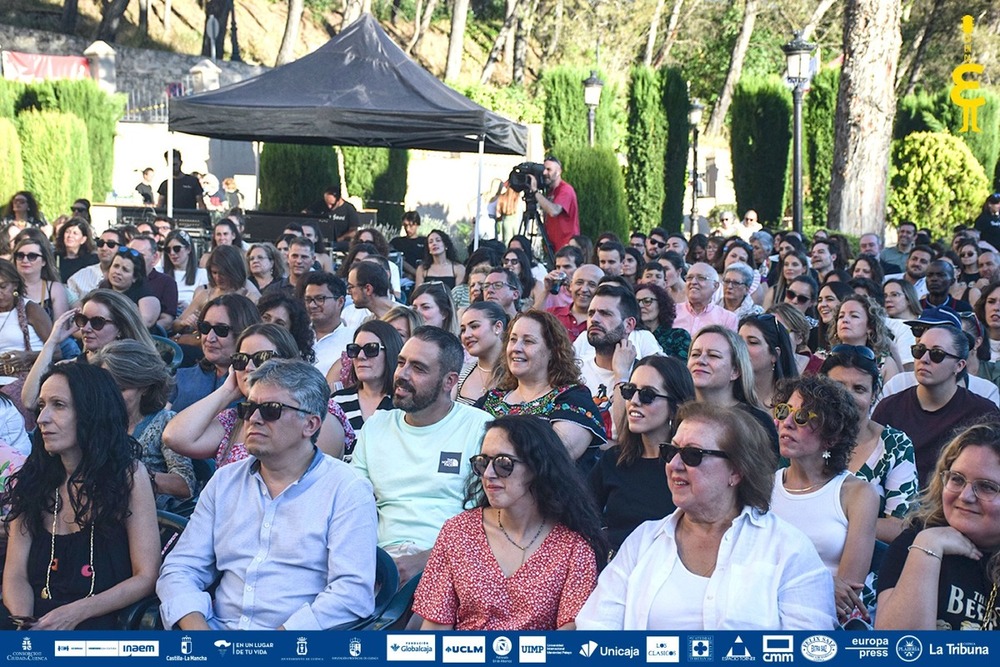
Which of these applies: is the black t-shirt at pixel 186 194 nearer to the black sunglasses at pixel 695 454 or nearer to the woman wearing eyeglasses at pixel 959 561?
the black sunglasses at pixel 695 454

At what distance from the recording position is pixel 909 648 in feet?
9.59

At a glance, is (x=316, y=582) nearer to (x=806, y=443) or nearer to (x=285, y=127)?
(x=806, y=443)

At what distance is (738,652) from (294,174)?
803 inches

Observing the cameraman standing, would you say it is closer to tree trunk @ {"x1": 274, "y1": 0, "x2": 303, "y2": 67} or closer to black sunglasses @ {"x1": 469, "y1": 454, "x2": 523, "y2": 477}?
black sunglasses @ {"x1": 469, "y1": 454, "x2": 523, "y2": 477}

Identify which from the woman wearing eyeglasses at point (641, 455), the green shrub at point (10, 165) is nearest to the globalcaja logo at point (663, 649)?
the woman wearing eyeglasses at point (641, 455)

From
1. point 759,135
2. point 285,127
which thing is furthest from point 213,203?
point 759,135

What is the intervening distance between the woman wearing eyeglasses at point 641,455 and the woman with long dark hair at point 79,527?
5.00 ft

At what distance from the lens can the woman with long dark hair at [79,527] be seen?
4.04 m

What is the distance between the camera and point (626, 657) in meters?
2.93

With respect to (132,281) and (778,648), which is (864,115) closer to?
(132,281)

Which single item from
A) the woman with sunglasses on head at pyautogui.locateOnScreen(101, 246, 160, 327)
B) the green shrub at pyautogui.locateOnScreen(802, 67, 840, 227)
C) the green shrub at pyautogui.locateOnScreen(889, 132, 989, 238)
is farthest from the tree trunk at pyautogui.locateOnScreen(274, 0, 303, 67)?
the woman with sunglasses on head at pyautogui.locateOnScreen(101, 246, 160, 327)

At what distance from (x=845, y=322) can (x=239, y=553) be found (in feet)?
13.0

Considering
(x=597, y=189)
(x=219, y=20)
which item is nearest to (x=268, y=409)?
(x=597, y=189)

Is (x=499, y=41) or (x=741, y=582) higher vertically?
(x=499, y=41)
